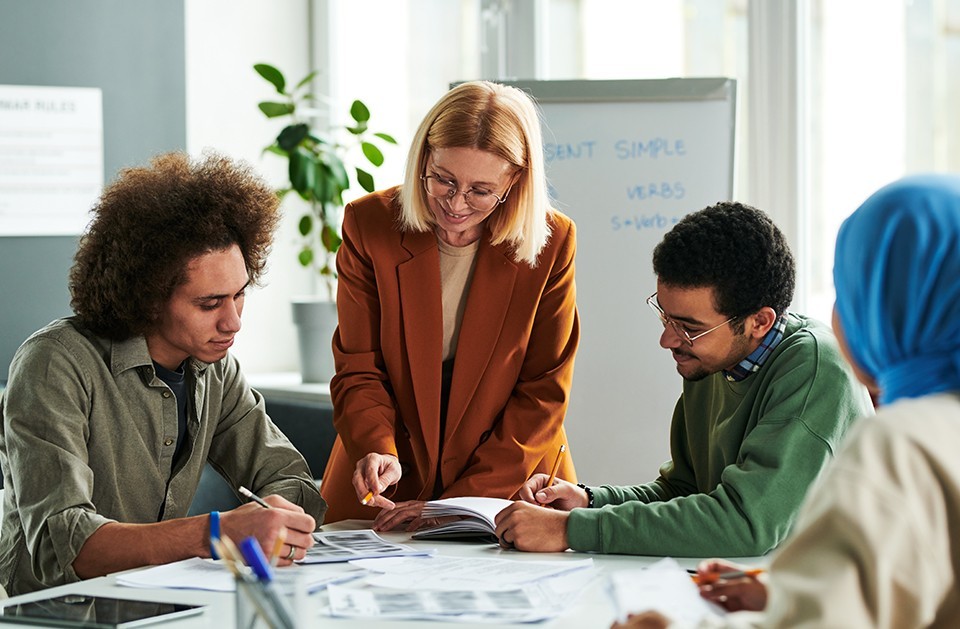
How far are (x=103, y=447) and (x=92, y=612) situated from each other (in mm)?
505

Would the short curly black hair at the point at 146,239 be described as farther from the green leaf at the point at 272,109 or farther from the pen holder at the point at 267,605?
the green leaf at the point at 272,109

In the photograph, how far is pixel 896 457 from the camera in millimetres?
936

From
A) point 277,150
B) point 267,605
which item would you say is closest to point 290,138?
point 277,150

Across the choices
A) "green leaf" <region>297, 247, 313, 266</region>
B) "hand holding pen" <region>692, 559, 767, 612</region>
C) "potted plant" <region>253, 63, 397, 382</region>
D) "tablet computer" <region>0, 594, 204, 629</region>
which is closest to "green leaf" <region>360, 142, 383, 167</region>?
"potted plant" <region>253, 63, 397, 382</region>

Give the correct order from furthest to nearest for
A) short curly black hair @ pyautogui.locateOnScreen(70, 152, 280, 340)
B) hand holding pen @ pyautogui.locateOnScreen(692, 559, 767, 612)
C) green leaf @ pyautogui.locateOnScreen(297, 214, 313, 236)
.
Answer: green leaf @ pyautogui.locateOnScreen(297, 214, 313, 236), short curly black hair @ pyautogui.locateOnScreen(70, 152, 280, 340), hand holding pen @ pyautogui.locateOnScreen(692, 559, 767, 612)

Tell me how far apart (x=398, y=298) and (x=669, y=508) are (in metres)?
0.74

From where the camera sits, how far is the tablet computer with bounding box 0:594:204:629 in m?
1.42

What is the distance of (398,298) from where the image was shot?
2.24 meters

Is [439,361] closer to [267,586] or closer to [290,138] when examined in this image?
[267,586]

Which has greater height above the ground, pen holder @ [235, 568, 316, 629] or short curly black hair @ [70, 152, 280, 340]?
short curly black hair @ [70, 152, 280, 340]

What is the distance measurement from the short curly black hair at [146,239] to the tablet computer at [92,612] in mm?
582

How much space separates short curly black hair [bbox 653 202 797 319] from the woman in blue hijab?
2.42ft

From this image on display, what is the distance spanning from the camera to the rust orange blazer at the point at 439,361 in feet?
7.17

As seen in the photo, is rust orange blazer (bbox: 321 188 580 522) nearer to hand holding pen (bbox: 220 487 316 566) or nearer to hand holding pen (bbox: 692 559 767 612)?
hand holding pen (bbox: 220 487 316 566)
